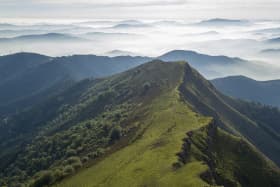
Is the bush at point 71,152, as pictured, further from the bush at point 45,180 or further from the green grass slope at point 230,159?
the green grass slope at point 230,159

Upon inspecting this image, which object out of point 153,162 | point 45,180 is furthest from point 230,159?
point 45,180

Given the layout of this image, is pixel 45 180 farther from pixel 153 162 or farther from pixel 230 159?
pixel 230 159

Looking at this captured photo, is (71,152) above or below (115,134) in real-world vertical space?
below

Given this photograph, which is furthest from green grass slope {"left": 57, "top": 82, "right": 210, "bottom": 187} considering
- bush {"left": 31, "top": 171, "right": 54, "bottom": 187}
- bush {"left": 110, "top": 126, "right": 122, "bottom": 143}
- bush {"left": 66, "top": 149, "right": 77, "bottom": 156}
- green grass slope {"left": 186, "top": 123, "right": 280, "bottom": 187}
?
bush {"left": 66, "top": 149, "right": 77, "bottom": 156}

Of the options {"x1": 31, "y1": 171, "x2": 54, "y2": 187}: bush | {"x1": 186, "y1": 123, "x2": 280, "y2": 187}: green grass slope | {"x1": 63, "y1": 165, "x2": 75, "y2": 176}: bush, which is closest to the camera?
{"x1": 186, "y1": 123, "x2": 280, "y2": 187}: green grass slope

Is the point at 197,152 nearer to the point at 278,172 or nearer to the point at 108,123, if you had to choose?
the point at 278,172

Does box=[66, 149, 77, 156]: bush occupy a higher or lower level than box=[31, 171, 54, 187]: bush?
lower

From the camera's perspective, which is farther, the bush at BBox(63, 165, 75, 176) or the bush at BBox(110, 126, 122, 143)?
the bush at BBox(110, 126, 122, 143)

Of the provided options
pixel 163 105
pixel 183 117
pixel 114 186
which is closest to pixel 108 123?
pixel 163 105

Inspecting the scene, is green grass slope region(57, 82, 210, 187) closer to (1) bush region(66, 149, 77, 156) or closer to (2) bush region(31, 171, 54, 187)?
(2) bush region(31, 171, 54, 187)

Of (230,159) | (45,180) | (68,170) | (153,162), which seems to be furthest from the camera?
(230,159)

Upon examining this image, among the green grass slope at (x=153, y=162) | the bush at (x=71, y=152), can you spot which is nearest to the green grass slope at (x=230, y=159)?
the green grass slope at (x=153, y=162)
